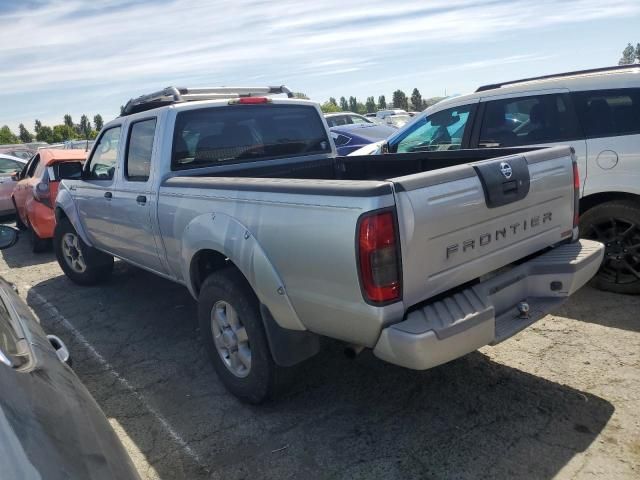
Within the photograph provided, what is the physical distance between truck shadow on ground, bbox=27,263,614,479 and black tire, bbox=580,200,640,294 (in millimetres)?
1752

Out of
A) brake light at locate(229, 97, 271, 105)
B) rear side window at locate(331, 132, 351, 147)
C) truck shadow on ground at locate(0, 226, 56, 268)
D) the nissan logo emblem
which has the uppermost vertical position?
brake light at locate(229, 97, 271, 105)

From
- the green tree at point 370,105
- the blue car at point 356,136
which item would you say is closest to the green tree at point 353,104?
the green tree at point 370,105

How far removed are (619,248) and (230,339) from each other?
11.2 feet

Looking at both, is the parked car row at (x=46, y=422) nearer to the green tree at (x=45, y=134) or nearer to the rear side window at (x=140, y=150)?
the rear side window at (x=140, y=150)

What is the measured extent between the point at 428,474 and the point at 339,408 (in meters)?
0.80

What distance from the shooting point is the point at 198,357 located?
4.21m

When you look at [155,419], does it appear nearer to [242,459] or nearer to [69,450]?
[242,459]

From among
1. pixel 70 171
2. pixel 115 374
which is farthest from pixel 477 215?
pixel 70 171

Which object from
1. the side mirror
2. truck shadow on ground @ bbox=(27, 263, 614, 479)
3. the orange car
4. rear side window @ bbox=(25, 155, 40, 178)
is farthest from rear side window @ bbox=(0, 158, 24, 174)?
the side mirror

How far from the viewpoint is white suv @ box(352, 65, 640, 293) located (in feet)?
14.6

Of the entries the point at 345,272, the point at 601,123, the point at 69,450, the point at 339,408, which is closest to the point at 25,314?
the point at 69,450

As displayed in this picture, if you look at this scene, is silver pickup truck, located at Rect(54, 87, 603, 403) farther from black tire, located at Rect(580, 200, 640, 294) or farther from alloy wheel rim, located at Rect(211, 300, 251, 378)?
black tire, located at Rect(580, 200, 640, 294)

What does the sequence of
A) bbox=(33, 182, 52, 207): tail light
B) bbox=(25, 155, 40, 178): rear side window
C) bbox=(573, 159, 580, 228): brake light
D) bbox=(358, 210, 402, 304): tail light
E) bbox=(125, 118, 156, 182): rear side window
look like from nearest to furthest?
1. bbox=(358, 210, 402, 304): tail light
2. bbox=(573, 159, 580, 228): brake light
3. bbox=(125, 118, 156, 182): rear side window
4. bbox=(33, 182, 52, 207): tail light
5. bbox=(25, 155, 40, 178): rear side window

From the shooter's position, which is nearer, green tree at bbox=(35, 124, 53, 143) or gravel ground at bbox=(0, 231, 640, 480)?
gravel ground at bbox=(0, 231, 640, 480)
